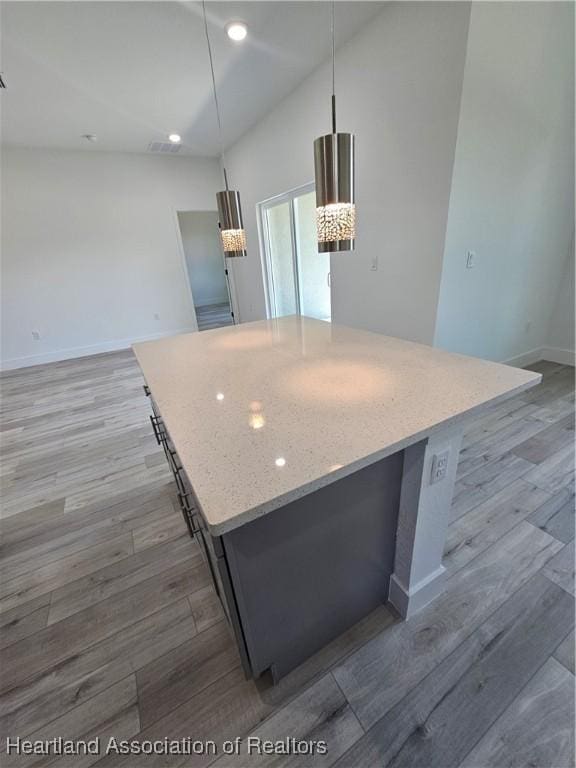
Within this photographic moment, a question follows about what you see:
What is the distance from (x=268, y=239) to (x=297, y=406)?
4.41 meters

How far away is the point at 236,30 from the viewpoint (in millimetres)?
2271

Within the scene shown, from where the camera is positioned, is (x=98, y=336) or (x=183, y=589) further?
(x=98, y=336)

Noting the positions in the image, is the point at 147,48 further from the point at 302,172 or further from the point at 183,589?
the point at 183,589

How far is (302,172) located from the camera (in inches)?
136

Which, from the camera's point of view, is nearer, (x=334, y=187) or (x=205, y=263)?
(x=334, y=187)

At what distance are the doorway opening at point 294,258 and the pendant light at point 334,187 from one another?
2.53m

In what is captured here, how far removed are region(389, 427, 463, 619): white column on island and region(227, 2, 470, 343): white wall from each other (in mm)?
1771

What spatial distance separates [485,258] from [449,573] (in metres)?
2.47

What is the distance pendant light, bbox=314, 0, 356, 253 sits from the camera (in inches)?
42.8

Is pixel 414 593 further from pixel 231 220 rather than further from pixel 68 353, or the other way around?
pixel 68 353

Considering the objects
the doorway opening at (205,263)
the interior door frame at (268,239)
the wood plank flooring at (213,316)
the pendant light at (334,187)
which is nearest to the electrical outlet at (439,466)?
the pendant light at (334,187)

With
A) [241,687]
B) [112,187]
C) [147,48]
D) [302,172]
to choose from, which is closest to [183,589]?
[241,687]

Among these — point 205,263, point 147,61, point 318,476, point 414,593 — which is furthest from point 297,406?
point 205,263

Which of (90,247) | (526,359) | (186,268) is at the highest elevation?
(90,247)
